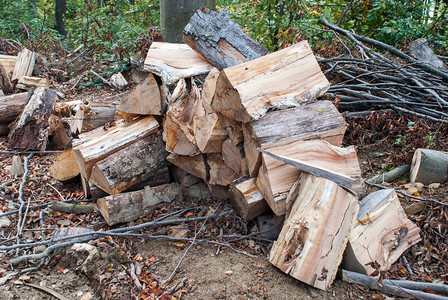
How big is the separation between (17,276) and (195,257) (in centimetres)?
122

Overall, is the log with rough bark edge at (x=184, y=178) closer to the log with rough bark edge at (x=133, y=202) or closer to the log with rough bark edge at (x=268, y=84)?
the log with rough bark edge at (x=133, y=202)

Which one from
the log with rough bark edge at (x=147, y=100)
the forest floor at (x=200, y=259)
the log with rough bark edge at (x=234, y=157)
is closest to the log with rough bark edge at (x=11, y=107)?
the forest floor at (x=200, y=259)

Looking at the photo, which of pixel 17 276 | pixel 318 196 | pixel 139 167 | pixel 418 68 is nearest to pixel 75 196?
pixel 139 167

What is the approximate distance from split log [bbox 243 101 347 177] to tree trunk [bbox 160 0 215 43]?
2933 millimetres

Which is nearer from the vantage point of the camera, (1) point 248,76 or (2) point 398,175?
(1) point 248,76

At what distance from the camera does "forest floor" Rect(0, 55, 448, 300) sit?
87.1 inches

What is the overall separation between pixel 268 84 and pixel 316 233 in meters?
1.11

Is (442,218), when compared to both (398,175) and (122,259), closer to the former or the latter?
(398,175)

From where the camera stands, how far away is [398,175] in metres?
3.12

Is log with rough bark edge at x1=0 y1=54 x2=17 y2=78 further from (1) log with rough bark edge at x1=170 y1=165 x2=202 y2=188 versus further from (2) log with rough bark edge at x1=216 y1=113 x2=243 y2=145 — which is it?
(2) log with rough bark edge at x1=216 y1=113 x2=243 y2=145

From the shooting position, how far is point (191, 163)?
322 centimetres

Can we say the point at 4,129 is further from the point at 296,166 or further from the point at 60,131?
the point at 296,166

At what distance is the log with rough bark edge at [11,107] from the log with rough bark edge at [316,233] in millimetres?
4079

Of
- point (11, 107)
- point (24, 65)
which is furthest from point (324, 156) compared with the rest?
point (24, 65)
